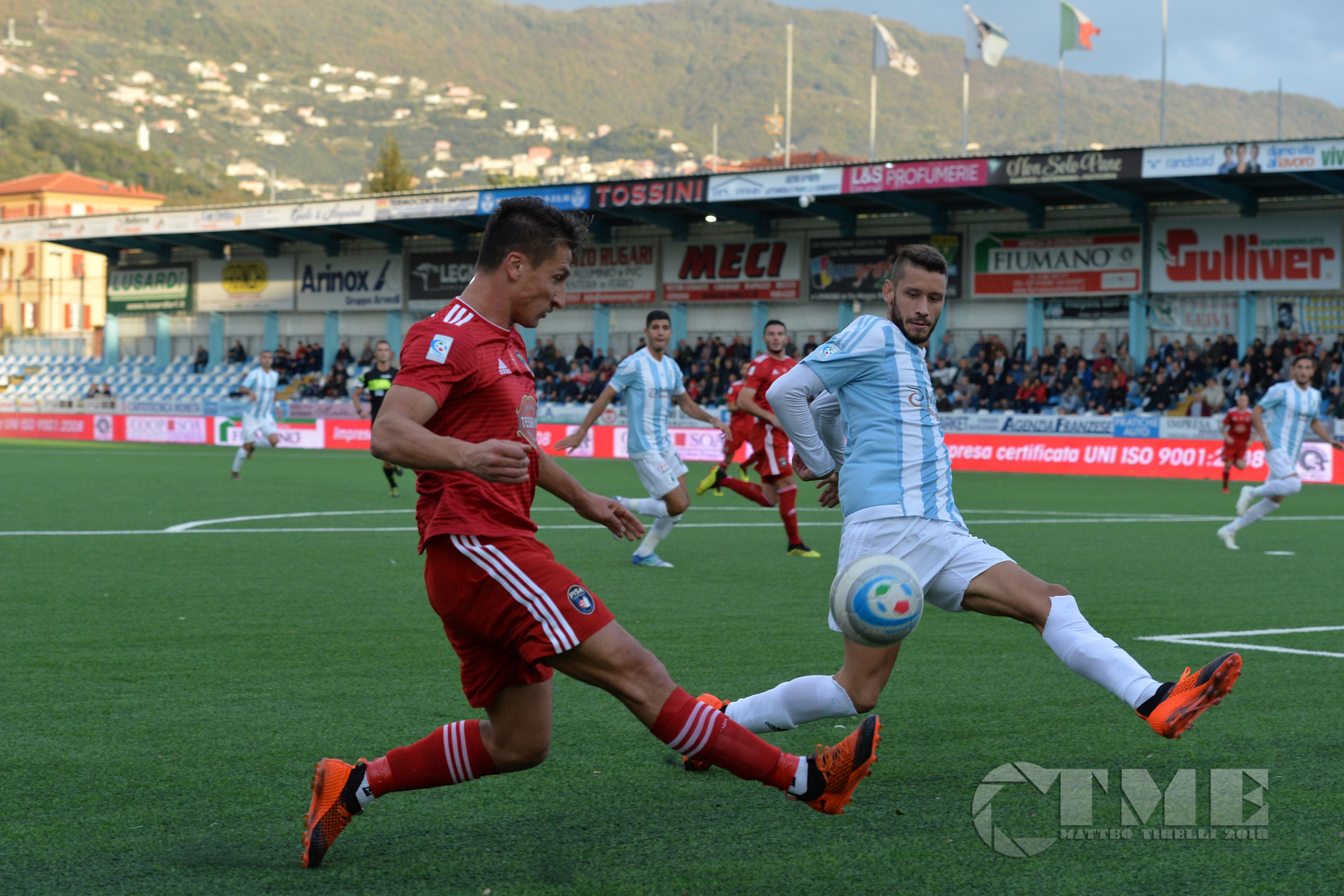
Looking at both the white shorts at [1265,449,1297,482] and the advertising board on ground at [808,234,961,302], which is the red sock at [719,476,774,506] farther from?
the advertising board on ground at [808,234,961,302]

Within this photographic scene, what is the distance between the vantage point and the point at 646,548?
11789 mm

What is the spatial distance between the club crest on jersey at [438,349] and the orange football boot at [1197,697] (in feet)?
8.63

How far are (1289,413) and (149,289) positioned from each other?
5030cm

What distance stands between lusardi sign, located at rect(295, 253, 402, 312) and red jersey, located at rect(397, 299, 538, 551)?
45.5 m

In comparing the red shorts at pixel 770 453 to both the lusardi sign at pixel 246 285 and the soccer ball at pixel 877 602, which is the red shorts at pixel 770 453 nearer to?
the soccer ball at pixel 877 602

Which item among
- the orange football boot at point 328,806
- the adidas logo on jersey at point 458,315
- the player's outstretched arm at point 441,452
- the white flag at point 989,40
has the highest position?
the white flag at point 989,40

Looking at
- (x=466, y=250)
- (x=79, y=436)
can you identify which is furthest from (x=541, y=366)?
(x=79, y=436)

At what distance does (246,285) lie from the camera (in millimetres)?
52125

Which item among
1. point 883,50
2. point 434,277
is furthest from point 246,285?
point 883,50

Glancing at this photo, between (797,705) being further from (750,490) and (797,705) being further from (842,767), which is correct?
(750,490)

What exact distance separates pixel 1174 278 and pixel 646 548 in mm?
27149

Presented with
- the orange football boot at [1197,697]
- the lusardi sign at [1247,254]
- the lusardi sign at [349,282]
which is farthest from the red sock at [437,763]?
the lusardi sign at [349,282]

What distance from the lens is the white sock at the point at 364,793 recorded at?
4.10 meters

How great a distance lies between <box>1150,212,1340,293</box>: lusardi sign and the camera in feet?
108
